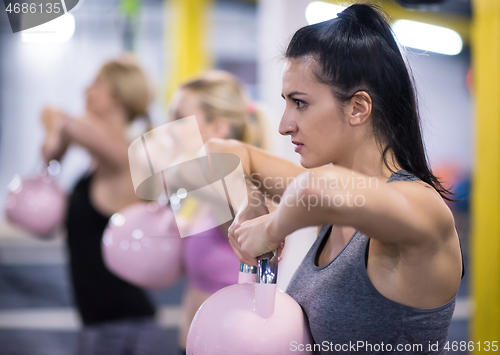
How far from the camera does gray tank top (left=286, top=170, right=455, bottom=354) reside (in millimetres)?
717

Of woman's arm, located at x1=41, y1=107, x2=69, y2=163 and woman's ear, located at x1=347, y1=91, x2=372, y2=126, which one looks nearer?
woman's ear, located at x1=347, y1=91, x2=372, y2=126

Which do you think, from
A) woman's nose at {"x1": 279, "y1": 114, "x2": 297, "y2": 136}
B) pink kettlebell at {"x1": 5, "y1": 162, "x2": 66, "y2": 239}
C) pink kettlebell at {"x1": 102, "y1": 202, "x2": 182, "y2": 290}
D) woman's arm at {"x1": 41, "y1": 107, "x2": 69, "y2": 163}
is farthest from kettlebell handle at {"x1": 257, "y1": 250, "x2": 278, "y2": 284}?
pink kettlebell at {"x1": 5, "y1": 162, "x2": 66, "y2": 239}

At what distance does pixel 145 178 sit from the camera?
4.62ft

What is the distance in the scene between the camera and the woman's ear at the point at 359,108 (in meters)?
0.75

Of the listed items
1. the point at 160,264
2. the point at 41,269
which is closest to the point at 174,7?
the point at 41,269

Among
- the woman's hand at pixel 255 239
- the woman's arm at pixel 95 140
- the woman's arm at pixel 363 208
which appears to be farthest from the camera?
the woman's arm at pixel 95 140

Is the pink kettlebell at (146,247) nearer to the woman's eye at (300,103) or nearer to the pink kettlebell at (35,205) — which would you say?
the pink kettlebell at (35,205)

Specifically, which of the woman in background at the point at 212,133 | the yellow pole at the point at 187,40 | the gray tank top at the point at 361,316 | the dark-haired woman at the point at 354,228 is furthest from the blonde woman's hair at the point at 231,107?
the yellow pole at the point at 187,40

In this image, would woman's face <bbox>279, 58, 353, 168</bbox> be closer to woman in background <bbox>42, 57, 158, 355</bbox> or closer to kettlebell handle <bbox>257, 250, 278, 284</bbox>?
kettlebell handle <bbox>257, 250, 278, 284</bbox>

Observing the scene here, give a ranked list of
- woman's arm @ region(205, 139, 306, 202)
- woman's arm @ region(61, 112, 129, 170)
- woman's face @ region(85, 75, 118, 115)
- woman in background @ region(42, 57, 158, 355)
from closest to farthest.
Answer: woman's arm @ region(205, 139, 306, 202) < woman in background @ region(42, 57, 158, 355) < woman's arm @ region(61, 112, 129, 170) < woman's face @ region(85, 75, 118, 115)

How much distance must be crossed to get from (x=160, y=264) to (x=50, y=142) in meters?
0.91

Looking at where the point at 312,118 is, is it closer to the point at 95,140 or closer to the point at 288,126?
the point at 288,126

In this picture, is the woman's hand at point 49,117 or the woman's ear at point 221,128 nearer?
the woman's ear at point 221,128

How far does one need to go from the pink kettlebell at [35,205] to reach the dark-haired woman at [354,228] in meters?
1.59
